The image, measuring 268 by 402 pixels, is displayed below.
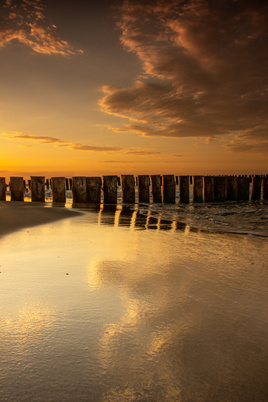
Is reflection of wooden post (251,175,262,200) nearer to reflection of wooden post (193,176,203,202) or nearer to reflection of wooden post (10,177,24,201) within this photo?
reflection of wooden post (193,176,203,202)

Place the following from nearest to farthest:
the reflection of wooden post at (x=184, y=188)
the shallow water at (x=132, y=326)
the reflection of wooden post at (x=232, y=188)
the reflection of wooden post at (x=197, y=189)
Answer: the shallow water at (x=132, y=326), the reflection of wooden post at (x=184, y=188), the reflection of wooden post at (x=197, y=189), the reflection of wooden post at (x=232, y=188)

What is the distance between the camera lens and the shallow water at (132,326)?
1296mm

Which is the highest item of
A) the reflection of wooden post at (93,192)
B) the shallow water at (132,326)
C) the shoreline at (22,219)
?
the reflection of wooden post at (93,192)

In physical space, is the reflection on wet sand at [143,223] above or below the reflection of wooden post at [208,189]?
below

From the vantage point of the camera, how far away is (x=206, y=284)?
2.59 metres

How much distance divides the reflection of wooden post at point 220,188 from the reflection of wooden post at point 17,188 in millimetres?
7138

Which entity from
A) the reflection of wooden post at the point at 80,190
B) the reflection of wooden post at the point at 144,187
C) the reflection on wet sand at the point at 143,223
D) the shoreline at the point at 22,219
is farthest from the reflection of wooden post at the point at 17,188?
the reflection on wet sand at the point at 143,223

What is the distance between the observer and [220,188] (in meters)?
12.5

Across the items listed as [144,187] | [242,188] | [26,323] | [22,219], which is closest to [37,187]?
[144,187]

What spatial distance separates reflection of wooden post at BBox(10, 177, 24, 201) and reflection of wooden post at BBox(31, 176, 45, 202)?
0.40 m

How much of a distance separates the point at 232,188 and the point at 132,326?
39.0 feet

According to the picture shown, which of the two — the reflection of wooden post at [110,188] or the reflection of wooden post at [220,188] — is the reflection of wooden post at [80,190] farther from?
the reflection of wooden post at [220,188]

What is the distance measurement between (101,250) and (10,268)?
1.11 metres

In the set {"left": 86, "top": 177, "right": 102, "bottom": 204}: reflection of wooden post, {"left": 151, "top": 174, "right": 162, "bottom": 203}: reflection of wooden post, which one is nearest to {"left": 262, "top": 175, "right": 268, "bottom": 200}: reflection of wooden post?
{"left": 151, "top": 174, "right": 162, "bottom": 203}: reflection of wooden post
